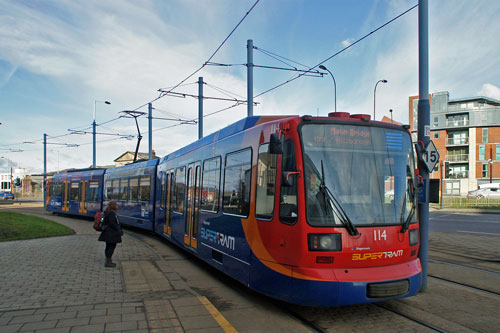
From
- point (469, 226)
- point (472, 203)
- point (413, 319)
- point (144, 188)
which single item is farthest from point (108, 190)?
point (472, 203)

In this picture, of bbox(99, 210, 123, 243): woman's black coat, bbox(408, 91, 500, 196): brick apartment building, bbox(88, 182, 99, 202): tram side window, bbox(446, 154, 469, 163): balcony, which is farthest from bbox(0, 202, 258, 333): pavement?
bbox(446, 154, 469, 163): balcony

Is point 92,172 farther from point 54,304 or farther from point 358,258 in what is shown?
point 358,258

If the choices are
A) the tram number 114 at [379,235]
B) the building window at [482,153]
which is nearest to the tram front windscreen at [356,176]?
the tram number 114 at [379,235]

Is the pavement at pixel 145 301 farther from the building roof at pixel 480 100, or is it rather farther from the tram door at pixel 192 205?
the building roof at pixel 480 100

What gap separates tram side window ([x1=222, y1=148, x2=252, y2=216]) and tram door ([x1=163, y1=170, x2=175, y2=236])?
16.3 ft

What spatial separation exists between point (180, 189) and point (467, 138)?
200 ft

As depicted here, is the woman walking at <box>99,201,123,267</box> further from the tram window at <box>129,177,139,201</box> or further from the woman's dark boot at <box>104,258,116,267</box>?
the tram window at <box>129,177,139,201</box>

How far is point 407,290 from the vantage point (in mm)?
5375

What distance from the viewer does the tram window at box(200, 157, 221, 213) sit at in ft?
26.4

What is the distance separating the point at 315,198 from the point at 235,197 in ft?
6.77

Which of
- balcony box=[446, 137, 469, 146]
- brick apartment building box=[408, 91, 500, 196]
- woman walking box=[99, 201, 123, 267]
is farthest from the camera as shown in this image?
balcony box=[446, 137, 469, 146]

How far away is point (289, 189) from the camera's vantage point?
544 centimetres

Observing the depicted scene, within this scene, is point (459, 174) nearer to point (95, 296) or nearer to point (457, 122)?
point (457, 122)

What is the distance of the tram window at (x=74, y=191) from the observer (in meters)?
24.6
